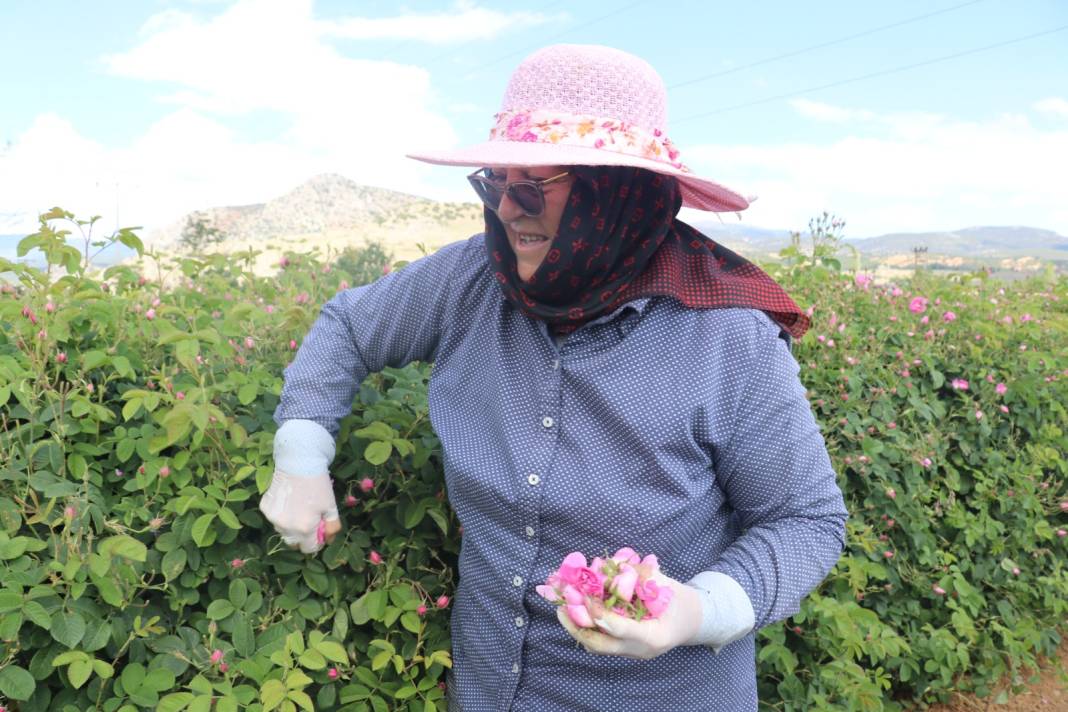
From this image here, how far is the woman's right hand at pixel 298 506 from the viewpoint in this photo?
172cm

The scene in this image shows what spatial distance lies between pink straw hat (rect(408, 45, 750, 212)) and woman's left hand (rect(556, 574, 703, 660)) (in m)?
0.71

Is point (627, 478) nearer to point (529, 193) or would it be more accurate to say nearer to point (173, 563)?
point (529, 193)

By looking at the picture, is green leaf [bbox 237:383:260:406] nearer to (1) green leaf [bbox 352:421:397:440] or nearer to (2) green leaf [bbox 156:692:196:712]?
(1) green leaf [bbox 352:421:397:440]

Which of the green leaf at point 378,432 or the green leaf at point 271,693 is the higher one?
the green leaf at point 378,432

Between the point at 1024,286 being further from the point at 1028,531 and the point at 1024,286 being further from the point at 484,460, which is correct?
the point at 484,460

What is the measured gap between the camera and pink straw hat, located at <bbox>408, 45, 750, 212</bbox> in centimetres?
155

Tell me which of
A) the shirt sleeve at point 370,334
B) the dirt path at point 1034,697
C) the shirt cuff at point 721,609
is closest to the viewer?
the shirt cuff at point 721,609

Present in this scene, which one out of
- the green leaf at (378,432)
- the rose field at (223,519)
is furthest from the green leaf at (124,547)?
the green leaf at (378,432)

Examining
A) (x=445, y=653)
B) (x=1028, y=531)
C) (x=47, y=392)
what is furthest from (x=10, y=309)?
(x=1028, y=531)

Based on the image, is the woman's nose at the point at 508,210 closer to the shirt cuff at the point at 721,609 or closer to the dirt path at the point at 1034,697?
the shirt cuff at the point at 721,609

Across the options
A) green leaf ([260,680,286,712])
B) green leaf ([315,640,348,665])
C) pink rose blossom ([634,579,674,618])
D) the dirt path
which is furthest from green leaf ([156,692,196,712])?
the dirt path

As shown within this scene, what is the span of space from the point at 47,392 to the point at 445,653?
0.94 metres

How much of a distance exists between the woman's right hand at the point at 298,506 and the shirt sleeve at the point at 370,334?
5.4 inches

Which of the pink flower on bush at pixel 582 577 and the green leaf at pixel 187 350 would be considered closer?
the pink flower on bush at pixel 582 577
